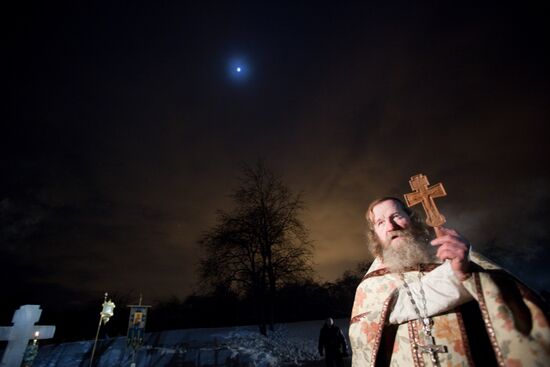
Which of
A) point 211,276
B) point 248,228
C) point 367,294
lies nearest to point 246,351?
point 211,276

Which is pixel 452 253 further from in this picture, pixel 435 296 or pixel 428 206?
pixel 428 206

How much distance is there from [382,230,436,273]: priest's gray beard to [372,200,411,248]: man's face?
1.8 inches

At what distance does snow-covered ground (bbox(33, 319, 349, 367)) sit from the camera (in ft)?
39.8

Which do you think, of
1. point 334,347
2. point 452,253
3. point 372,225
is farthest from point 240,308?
point 452,253

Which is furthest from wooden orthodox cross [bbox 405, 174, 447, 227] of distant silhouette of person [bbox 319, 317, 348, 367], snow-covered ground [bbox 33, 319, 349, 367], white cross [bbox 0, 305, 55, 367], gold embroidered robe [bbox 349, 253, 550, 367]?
snow-covered ground [bbox 33, 319, 349, 367]

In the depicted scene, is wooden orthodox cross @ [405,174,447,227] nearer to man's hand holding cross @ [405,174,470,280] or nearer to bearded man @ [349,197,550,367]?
man's hand holding cross @ [405,174,470,280]

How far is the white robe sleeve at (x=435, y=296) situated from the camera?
170 centimetres

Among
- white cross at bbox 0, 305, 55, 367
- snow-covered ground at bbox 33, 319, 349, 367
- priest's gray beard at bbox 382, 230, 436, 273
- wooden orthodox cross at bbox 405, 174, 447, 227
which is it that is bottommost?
snow-covered ground at bbox 33, 319, 349, 367

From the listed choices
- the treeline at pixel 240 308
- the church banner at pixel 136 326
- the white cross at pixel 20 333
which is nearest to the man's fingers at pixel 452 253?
the white cross at pixel 20 333

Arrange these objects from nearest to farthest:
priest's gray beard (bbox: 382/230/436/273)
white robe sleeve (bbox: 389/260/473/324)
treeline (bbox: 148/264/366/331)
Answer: white robe sleeve (bbox: 389/260/473/324) < priest's gray beard (bbox: 382/230/436/273) < treeline (bbox: 148/264/366/331)

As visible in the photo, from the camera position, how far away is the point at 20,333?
9.21 metres

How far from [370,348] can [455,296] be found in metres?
0.70

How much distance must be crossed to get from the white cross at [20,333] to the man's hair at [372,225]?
12.5m

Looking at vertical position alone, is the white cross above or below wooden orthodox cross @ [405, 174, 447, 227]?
below
